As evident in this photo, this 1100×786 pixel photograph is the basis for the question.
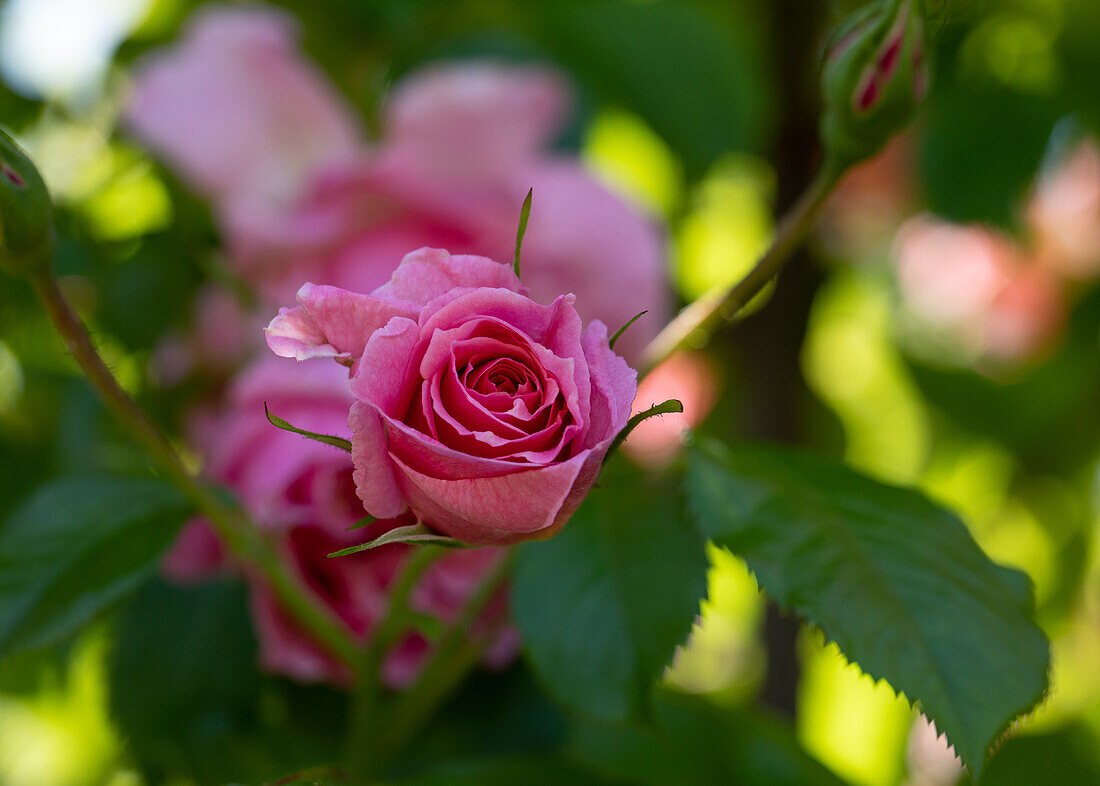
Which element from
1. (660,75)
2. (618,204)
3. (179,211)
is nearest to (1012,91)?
(660,75)

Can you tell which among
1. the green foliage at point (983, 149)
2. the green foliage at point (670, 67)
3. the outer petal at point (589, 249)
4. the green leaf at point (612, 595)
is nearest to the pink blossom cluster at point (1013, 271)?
the green foliage at point (983, 149)

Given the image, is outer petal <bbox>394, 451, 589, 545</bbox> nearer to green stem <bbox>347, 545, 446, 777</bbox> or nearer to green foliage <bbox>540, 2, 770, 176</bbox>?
green stem <bbox>347, 545, 446, 777</bbox>

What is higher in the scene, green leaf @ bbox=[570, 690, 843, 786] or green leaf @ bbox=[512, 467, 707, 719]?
green leaf @ bbox=[512, 467, 707, 719]

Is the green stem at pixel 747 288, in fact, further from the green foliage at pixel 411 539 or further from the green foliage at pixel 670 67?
the green foliage at pixel 670 67

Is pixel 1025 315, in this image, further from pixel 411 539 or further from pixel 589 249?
pixel 411 539

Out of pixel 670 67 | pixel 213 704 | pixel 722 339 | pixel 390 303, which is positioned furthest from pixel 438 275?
pixel 722 339

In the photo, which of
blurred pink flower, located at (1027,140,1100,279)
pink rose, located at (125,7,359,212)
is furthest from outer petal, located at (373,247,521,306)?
blurred pink flower, located at (1027,140,1100,279)

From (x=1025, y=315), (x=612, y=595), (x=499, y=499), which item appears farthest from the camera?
(x=1025, y=315)
